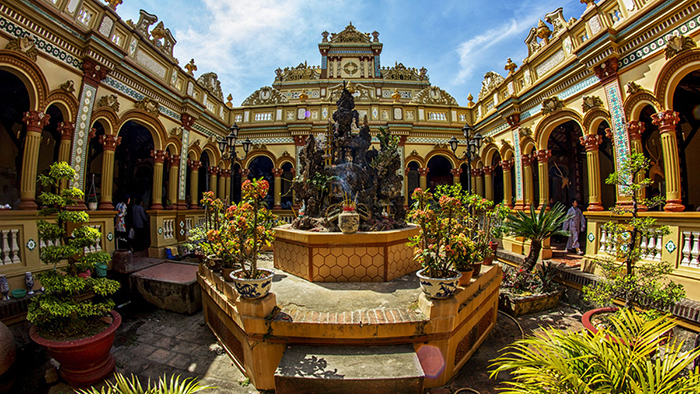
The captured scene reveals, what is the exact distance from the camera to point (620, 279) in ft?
14.1

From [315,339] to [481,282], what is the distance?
10.4ft

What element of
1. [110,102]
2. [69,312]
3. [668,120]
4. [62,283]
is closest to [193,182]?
[110,102]

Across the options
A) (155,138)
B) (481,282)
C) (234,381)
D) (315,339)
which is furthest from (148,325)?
(155,138)

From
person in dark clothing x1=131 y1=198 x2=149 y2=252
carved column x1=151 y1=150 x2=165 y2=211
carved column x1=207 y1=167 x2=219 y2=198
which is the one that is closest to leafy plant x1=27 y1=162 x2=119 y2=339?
carved column x1=151 y1=150 x2=165 y2=211

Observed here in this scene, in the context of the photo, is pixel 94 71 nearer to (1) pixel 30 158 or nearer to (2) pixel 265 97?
(1) pixel 30 158

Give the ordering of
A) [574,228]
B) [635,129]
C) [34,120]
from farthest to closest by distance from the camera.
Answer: [574,228], [635,129], [34,120]

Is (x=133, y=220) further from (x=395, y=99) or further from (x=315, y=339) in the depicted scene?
(x=395, y=99)

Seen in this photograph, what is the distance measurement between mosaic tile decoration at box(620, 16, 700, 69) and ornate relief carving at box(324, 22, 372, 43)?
18255 millimetres

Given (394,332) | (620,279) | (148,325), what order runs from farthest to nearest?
1. (148,325)
2. (620,279)
3. (394,332)

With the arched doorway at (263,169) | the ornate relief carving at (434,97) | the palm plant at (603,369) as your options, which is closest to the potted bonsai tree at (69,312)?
the palm plant at (603,369)

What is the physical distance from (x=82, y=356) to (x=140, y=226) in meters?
9.12

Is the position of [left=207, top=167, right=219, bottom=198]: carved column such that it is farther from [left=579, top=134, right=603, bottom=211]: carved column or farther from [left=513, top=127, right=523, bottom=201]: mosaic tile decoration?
[left=579, top=134, right=603, bottom=211]: carved column

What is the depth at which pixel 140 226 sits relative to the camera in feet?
38.4

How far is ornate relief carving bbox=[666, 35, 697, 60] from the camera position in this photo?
21.1ft
